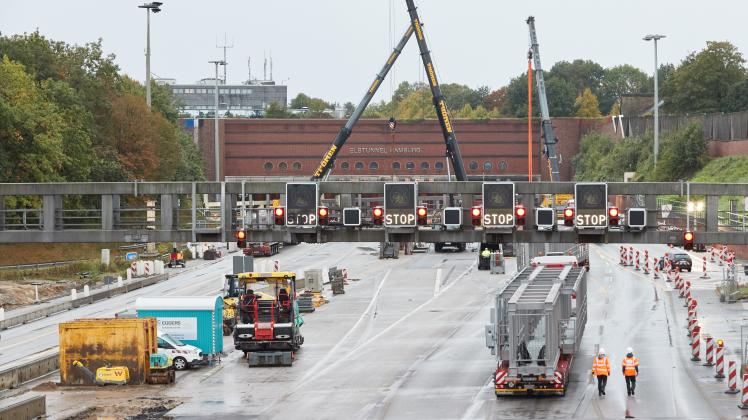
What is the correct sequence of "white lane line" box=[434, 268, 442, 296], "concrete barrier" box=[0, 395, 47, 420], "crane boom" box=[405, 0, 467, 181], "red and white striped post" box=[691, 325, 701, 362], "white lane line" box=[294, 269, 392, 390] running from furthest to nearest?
1. "crane boom" box=[405, 0, 467, 181]
2. "white lane line" box=[434, 268, 442, 296]
3. "red and white striped post" box=[691, 325, 701, 362]
4. "white lane line" box=[294, 269, 392, 390]
5. "concrete barrier" box=[0, 395, 47, 420]

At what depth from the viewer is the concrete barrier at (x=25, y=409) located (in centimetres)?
3627

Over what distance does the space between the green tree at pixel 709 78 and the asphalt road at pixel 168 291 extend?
55590 mm

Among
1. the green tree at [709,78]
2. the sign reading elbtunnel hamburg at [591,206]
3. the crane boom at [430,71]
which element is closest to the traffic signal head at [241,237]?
the sign reading elbtunnel hamburg at [591,206]

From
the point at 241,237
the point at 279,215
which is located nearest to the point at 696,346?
the point at 279,215

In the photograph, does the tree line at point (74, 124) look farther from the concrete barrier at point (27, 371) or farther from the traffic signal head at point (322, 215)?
the traffic signal head at point (322, 215)

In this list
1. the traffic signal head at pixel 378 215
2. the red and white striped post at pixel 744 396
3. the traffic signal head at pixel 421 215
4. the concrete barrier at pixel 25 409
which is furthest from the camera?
the traffic signal head at pixel 421 215

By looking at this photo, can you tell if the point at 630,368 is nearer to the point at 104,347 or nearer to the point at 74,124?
the point at 104,347

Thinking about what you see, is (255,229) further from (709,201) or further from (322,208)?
(709,201)

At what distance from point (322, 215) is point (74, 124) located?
59.4 meters

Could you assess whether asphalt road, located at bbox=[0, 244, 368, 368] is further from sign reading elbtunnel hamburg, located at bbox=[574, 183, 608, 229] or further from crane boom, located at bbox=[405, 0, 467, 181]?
sign reading elbtunnel hamburg, located at bbox=[574, 183, 608, 229]

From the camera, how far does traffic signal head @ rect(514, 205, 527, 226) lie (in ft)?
137

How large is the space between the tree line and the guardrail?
9875mm

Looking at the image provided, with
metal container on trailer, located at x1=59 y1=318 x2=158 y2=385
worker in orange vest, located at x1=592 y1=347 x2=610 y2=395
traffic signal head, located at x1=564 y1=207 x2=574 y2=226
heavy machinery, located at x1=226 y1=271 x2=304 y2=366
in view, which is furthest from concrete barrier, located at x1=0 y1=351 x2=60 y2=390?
worker in orange vest, located at x1=592 y1=347 x2=610 y2=395

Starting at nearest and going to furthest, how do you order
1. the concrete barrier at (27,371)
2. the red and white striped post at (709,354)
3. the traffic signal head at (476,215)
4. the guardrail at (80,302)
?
the traffic signal head at (476,215)
the concrete barrier at (27,371)
the red and white striped post at (709,354)
the guardrail at (80,302)
